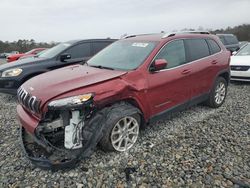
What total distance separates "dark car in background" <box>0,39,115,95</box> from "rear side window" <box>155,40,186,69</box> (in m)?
2.98

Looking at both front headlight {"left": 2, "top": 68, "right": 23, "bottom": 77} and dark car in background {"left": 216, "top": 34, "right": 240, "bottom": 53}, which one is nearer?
front headlight {"left": 2, "top": 68, "right": 23, "bottom": 77}

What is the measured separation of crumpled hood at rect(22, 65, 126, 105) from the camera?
10.4 feet

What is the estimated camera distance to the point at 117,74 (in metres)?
3.61

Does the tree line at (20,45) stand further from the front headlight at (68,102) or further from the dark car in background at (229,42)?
the front headlight at (68,102)

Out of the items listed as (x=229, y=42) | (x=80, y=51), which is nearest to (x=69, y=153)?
(x=80, y=51)

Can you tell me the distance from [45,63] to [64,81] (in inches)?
132

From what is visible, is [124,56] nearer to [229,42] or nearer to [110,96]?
[110,96]

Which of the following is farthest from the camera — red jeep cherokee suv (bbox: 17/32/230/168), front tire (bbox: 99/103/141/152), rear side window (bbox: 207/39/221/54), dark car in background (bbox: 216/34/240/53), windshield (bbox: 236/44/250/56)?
dark car in background (bbox: 216/34/240/53)

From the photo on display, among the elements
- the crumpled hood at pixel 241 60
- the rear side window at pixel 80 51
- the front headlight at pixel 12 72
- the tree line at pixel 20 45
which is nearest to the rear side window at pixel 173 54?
the rear side window at pixel 80 51

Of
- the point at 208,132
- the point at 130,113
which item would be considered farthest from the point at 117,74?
the point at 208,132

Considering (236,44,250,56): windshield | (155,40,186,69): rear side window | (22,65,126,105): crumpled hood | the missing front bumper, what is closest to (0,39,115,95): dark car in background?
(22,65,126,105): crumpled hood

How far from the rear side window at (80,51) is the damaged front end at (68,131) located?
4067 mm

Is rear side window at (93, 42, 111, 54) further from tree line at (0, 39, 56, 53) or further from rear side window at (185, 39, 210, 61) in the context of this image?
tree line at (0, 39, 56, 53)

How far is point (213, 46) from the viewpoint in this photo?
5.47 metres
